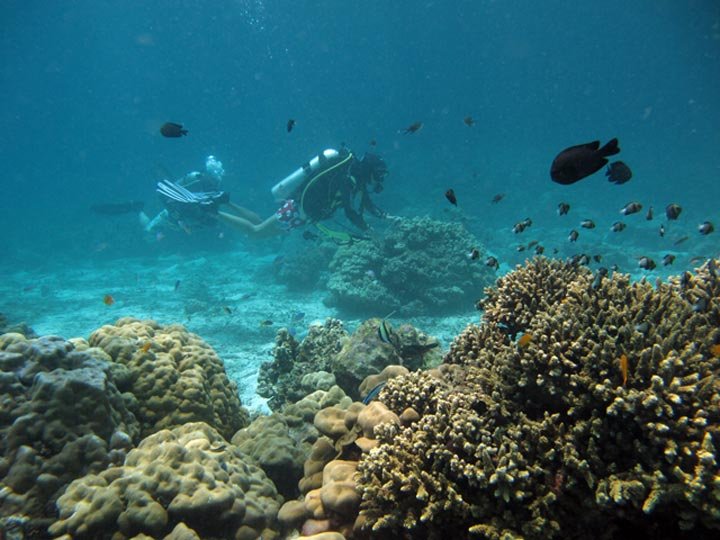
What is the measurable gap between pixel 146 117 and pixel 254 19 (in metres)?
64.2

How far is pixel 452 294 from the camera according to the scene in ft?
45.1

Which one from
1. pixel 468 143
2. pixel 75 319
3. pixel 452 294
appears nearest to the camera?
pixel 452 294

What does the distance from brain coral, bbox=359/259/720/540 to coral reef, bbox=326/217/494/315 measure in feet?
32.3

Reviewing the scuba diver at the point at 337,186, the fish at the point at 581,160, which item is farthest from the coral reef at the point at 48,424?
the scuba diver at the point at 337,186

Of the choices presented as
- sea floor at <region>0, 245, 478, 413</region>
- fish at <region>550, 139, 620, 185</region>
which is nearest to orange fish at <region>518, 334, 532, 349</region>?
fish at <region>550, 139, 620, 185</region>

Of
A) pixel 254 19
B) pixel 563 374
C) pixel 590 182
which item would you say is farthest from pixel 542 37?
pixel 563 374

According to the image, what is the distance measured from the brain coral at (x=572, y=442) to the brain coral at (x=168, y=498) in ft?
3.92

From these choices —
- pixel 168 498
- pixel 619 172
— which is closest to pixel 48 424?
pixel 168 498

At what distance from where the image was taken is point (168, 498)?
3.07 m

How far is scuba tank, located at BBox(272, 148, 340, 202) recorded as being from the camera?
42.1 ft

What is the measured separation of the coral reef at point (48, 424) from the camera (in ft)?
9.94

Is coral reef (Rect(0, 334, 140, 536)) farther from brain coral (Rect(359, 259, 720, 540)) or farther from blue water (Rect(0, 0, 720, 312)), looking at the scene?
blue water (Rect(0, 0, 720, 312))

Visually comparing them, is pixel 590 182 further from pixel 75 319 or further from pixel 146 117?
pixel 146 117

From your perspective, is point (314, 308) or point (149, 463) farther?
point (314, 308)
